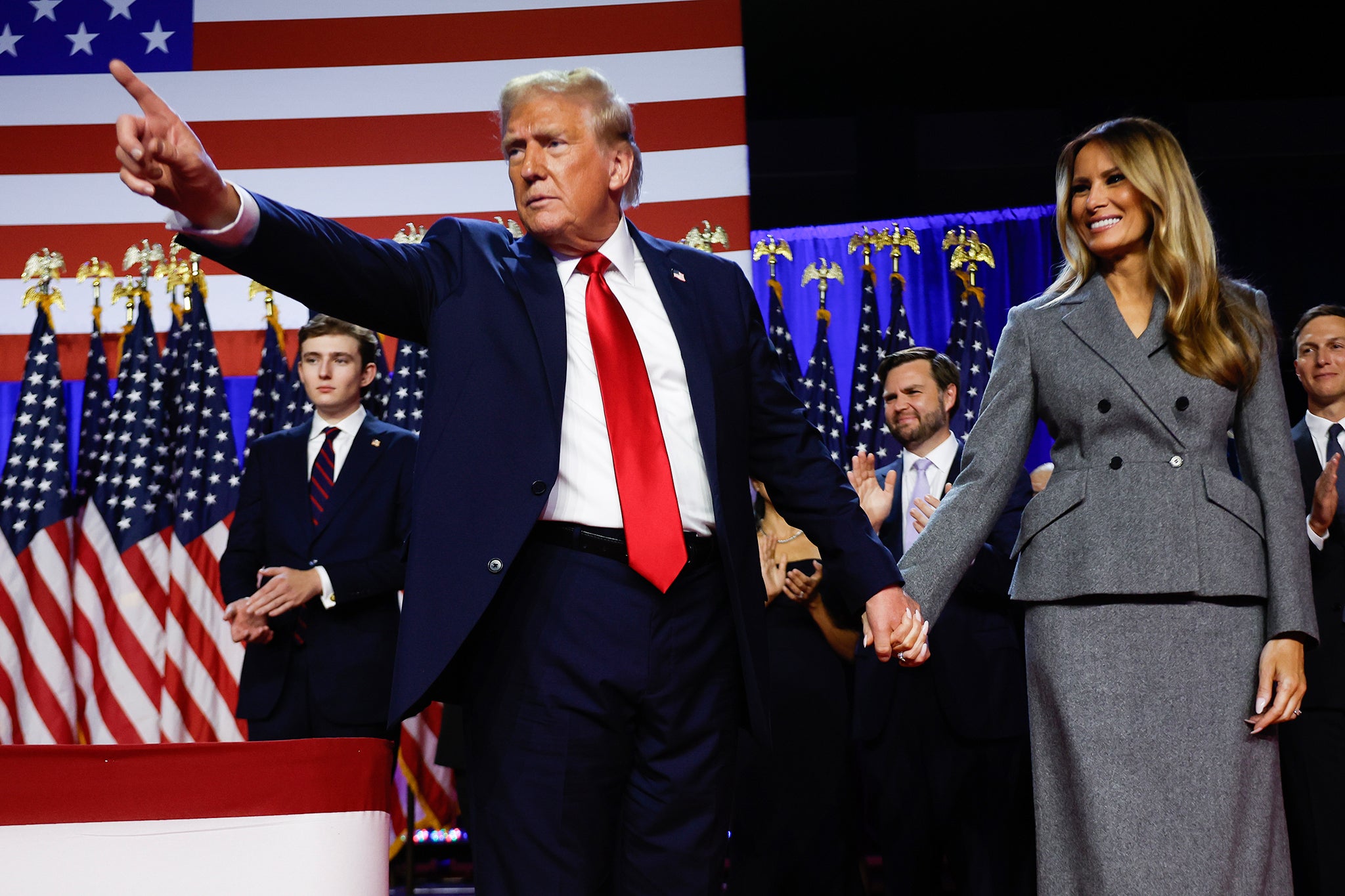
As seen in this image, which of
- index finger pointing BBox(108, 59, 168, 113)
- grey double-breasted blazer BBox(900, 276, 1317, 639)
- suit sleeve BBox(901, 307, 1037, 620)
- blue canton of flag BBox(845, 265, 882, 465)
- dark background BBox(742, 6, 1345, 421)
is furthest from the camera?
dark background BBox(742, 6, 1345, 421)

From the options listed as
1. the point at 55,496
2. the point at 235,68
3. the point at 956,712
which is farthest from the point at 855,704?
the point at 235,68

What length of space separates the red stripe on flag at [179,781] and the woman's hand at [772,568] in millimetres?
1906

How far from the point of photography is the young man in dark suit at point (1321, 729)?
358cm

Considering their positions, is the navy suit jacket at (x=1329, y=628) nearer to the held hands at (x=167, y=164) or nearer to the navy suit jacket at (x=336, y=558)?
the navy suit jacket at (x=336, y=558)

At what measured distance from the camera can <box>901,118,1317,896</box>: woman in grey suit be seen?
2.17m

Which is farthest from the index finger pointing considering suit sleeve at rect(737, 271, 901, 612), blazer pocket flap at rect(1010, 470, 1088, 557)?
blazer pocket flap at rect(1010, 470, 1088, 557)

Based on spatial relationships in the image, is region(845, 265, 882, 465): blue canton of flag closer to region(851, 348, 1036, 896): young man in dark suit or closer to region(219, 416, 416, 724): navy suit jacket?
region(851, 348, 1036, 896): young man in dark suit

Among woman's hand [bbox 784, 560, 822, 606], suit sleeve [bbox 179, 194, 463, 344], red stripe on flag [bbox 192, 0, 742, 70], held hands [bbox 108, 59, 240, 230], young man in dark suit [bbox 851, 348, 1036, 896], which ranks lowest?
young man in dark suit [bbox 851, 348, 1036, 896]

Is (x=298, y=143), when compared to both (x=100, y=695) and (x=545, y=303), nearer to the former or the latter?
(x=100, y=695)

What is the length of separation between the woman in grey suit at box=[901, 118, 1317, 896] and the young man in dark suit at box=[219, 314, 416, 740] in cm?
184

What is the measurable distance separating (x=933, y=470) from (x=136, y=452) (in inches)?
129

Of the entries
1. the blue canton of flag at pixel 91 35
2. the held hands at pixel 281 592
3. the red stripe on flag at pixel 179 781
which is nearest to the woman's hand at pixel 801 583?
the held hands at pixel 281 592

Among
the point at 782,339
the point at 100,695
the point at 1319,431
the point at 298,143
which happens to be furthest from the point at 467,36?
the point at 1319,431

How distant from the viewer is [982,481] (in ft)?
8.00
